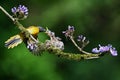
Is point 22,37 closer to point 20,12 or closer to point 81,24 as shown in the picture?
point 20,12

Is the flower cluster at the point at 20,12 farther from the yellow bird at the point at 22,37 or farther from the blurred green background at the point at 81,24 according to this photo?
the blurred green background at the point at 81,24

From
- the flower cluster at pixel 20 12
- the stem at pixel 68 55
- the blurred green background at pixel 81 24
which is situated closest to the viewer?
the stem at pixel 68 55

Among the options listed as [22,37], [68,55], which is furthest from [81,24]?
[68,55]

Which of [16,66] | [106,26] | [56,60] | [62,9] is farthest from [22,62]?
[106,26]

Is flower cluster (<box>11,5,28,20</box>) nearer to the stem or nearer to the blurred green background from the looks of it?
the stem

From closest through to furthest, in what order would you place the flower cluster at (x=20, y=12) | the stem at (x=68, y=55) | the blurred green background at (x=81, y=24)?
the stem at (x=68, y=55)
the flower cluster at (x=20, y=12)
the blurred green background at (x=81, y=24)

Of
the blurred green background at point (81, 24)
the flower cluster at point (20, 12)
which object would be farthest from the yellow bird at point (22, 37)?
the blurred green background at point (81, 24)

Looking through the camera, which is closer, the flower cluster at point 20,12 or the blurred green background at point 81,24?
the flower cluster at point 20,12

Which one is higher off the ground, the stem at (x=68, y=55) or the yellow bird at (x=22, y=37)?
the yellow bird at (x=22, y=37)

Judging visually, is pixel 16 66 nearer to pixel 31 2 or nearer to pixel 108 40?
pixel 31 2

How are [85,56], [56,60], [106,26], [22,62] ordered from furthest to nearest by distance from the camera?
[106,26]
[56,60]
[22,62]
[85,56]

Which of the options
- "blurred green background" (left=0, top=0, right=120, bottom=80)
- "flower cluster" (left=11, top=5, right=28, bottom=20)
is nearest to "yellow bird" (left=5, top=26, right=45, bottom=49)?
"flower cluster" (left=11, top=5, right=28, bottom=20)
